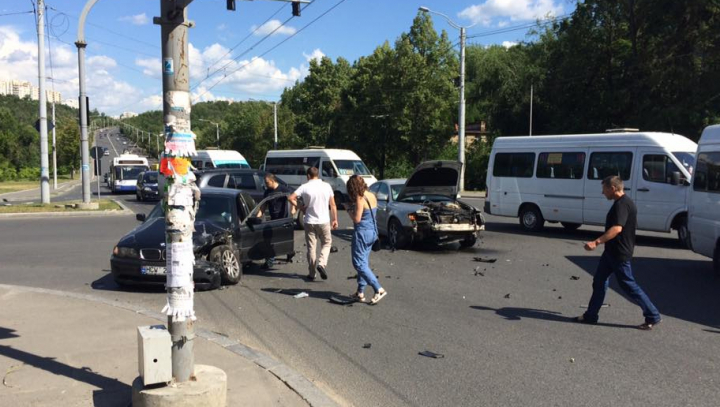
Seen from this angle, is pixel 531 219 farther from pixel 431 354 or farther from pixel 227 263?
pixel 431 354

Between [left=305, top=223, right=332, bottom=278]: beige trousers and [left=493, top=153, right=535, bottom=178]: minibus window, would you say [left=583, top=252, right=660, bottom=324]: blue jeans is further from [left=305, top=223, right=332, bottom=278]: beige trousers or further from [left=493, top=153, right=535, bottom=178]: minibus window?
[left=493, top=153, right=535, bottom=178]: minibus window

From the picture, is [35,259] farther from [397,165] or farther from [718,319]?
[397,165]

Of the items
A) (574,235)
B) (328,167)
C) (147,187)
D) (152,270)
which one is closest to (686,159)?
(574,235)

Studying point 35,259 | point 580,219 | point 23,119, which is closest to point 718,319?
point 580,219

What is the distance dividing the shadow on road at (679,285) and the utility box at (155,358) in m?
Result: 5.92

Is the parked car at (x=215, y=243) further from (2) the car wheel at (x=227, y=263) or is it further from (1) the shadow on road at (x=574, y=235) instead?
(1) the shadow on road at (x=574, y=235)

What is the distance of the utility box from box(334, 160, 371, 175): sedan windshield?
73.3 ft

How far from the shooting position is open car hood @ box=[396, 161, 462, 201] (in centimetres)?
1388

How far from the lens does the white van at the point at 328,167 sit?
1027 inches

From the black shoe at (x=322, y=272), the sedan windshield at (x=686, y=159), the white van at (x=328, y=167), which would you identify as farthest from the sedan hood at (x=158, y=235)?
the white van at (x=328, y=167)

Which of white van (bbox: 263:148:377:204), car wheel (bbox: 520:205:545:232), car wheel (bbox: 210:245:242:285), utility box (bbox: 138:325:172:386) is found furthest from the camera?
white van (bbox: 263:148:377:204)

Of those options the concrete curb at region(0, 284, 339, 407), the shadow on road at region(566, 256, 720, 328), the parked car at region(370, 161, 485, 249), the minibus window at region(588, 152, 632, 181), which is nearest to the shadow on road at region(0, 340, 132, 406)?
the concrete curb at region(0, 284, 339, 407)

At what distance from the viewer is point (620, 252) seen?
21.9 feet

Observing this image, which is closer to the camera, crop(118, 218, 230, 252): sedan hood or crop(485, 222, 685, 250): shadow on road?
crop(118, 218, 230, 252): sedan hood
